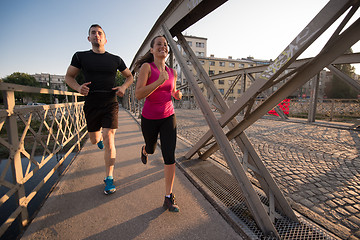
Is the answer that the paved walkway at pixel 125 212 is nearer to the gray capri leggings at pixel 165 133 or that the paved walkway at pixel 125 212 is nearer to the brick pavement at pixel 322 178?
the gray capri leggings at pixel 165 133

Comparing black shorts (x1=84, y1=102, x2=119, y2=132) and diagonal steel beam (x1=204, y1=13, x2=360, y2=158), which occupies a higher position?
diagonal steel beam (x1=204, y1=13, x2=360, y2=158)

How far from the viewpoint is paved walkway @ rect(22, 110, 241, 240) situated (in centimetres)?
146

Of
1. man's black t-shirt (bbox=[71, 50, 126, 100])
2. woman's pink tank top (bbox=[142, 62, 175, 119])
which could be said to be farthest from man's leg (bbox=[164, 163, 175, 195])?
man's black t-shirt (bbox=[71, 50, 126, 100])

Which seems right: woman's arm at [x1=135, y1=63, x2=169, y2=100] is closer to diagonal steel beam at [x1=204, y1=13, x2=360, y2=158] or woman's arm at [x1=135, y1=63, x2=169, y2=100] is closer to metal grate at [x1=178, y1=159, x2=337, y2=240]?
diagonal steel beam at [x1=204, y1=13, x2=360, y2=158]

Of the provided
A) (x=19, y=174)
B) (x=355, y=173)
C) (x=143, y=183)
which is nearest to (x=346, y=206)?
(x=355, y=173)

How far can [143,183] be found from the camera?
2330 millimetres

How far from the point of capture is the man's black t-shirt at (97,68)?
6.78ft

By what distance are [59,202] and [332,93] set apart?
161 feet

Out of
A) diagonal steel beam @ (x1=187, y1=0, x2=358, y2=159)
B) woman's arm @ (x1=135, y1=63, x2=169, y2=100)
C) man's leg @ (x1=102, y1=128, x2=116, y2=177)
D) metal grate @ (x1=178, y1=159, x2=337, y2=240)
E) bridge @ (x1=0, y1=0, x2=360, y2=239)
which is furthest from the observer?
man's leg @ (x1=102, y1=128, x2=116, y2=177)

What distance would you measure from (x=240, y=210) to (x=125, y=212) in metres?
1.26

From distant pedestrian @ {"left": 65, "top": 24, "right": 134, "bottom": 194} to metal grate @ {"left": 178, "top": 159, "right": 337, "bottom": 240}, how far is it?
1.30 meters

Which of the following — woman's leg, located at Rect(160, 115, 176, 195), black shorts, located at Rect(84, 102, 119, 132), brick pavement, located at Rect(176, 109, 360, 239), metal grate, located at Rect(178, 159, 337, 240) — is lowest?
brick pavement, located at Rect(176, 109, 360, 239)

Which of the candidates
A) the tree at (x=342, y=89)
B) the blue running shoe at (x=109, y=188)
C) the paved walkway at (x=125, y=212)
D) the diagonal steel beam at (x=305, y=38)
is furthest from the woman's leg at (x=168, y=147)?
the tree at (x=342, y=89)

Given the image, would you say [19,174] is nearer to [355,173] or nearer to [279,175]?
[279,175]
